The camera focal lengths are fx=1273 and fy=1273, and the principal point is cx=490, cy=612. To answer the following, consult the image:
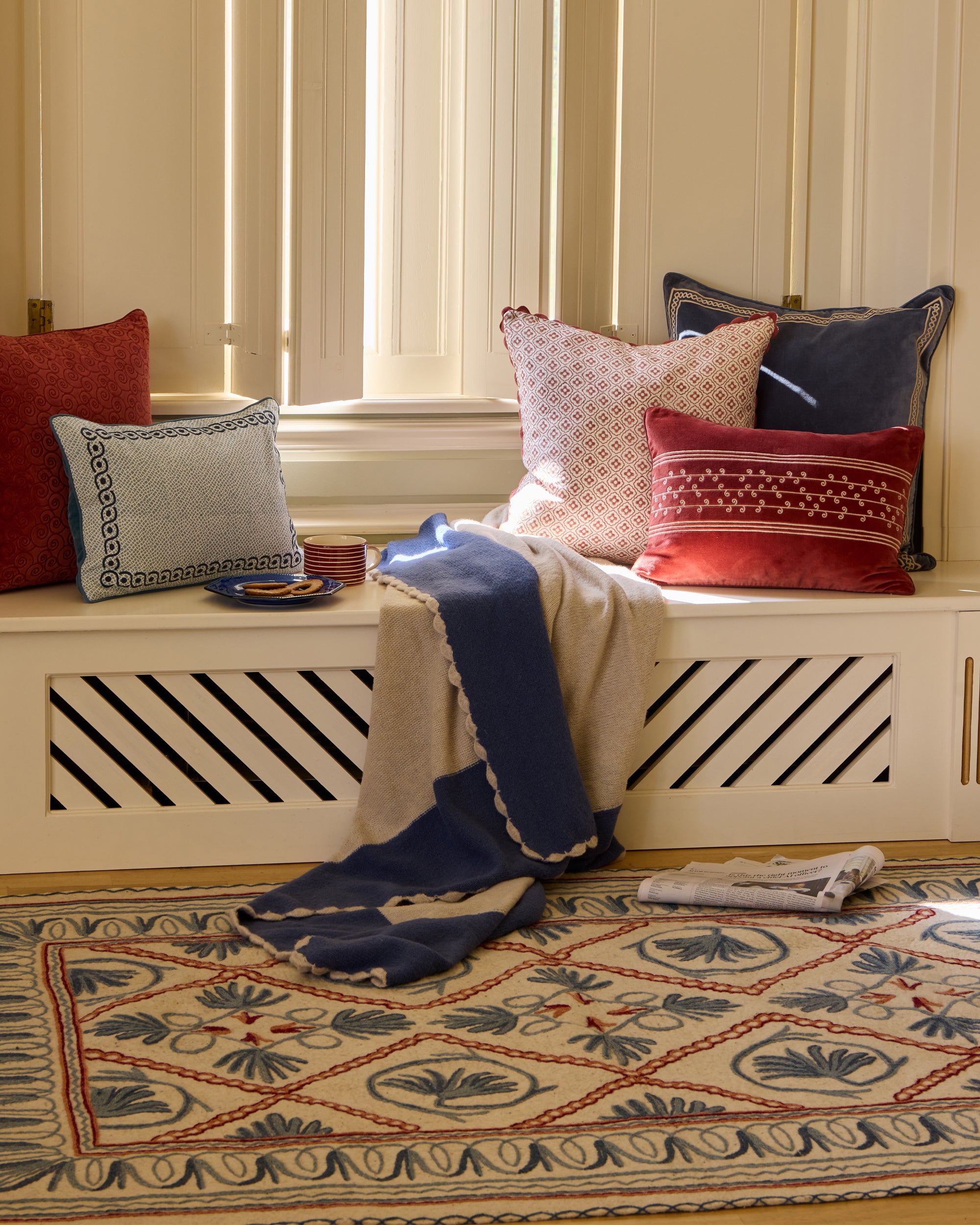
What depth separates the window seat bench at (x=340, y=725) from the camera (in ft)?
7.14

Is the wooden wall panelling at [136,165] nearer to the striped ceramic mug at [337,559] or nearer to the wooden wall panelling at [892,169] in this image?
the striped ceramic mug at [337,559]

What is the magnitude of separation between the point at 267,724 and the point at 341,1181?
0.97 meters

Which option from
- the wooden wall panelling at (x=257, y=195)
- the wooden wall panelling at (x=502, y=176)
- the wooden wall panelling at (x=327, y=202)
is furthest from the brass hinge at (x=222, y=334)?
the wooden wall panelling at (x=502, y=176)

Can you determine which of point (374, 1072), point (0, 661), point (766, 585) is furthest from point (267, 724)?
point (766, 585)

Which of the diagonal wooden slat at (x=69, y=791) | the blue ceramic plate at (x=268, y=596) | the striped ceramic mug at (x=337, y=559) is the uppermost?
the striped ceramic mug at (x=337, y=559)

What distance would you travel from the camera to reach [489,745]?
2.10 meters

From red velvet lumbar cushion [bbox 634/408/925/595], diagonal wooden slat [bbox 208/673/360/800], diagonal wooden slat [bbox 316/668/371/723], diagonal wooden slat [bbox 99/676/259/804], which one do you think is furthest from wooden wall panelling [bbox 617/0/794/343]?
diagonal wooden slat [bbox 99/676/259/804]

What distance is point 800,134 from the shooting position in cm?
303

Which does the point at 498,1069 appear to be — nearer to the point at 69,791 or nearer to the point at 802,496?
the point at 69,791

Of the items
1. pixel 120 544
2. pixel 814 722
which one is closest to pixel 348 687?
pixel 120 544

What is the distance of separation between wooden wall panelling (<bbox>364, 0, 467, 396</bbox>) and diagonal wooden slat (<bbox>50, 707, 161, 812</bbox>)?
1.32 metres

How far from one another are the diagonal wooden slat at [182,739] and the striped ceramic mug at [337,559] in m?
0.41

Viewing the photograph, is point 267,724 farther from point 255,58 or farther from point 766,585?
point 255,58

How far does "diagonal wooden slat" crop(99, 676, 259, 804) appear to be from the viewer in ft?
7.17
